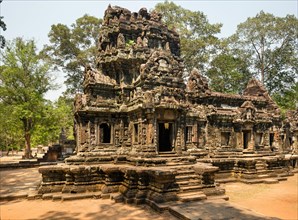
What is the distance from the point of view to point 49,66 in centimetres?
2603

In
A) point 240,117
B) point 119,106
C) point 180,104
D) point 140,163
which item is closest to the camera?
point 140,163

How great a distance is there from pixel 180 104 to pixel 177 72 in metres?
1.99

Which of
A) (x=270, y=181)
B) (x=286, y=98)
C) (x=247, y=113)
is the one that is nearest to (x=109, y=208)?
(x=270, y=181)

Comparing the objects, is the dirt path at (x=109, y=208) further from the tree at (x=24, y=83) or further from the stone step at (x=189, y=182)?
the tree at (x=24, y=83)

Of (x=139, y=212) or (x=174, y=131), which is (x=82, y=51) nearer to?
(x=174, y=131)

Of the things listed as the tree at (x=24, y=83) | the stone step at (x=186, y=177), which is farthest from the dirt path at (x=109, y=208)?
the tree at (x=24, y=83)

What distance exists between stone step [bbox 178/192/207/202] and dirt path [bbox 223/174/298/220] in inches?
64.4

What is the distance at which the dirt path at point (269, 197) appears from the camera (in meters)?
9.00

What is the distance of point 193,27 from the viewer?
28.9m

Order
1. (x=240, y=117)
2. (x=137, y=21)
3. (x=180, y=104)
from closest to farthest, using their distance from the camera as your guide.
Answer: (x=180, y=104) → (x=137, y=21) → (x=240, y=117)

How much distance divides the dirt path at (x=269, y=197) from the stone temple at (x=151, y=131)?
89 centimetres

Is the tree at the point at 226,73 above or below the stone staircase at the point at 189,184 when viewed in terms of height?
above

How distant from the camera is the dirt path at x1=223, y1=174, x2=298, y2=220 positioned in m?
9.00

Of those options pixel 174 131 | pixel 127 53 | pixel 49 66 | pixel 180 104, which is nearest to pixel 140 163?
pixel 174 131
